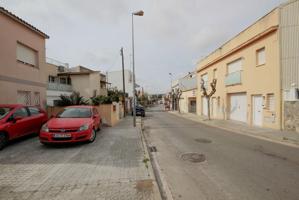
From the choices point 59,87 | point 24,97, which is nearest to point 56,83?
point 59,87

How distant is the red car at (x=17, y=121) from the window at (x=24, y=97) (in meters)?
2.59

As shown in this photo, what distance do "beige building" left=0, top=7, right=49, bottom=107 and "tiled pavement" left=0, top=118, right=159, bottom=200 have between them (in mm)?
4958

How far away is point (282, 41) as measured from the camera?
12.1 m

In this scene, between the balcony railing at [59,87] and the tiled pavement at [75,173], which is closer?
the tiled pavement at [75,173]

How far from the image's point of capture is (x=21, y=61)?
12.4 metres

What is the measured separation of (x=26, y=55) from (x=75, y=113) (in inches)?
255

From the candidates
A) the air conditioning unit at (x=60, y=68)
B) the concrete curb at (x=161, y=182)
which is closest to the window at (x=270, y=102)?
the concrete curb at (x=161, y=182)

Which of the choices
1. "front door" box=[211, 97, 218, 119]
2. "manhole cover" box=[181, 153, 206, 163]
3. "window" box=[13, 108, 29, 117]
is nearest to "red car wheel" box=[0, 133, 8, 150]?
"window" box=[13, 108, 29, 117]

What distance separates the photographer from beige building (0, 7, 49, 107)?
35.4 ft

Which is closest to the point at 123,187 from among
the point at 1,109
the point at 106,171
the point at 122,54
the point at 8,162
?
the point at 106,171

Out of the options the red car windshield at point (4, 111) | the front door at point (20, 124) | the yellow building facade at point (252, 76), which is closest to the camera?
the red car windshield at point (4, 111)

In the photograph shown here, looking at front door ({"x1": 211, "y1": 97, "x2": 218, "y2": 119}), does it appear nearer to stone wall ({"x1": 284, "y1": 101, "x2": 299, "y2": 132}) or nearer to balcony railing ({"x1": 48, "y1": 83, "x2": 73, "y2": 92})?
stone wall ({"x1": 284, "y1": 101, "x2": 299, "y2": 132})

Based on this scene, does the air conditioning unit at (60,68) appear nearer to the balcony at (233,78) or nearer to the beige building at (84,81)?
the beige building at (84,81)

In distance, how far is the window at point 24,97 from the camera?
1217 cm
